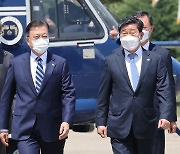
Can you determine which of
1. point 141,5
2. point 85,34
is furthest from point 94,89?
point 141,5

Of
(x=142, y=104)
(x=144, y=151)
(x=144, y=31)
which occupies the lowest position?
(x=144, y=151)

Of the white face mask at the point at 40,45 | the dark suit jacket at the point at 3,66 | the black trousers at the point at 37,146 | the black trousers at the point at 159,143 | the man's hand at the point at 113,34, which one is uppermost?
the white face mask at the point at 40,45

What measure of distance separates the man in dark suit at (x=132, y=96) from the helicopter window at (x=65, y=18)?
2713 mm

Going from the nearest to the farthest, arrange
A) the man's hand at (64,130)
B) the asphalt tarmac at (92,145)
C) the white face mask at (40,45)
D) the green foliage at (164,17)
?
the man's hand at (64,130) → the white face mask at (40,45) → the asphalt tarmac at (92,145) → the green foliage at (164,17)

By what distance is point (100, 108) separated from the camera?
6.96 m

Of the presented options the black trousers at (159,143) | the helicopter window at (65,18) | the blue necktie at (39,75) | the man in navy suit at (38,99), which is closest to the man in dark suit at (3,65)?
the man in navy suit at (38,99)

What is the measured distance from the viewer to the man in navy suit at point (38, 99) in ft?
22.5

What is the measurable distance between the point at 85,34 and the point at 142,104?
2965 millimetres

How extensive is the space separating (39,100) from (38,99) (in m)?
0.01

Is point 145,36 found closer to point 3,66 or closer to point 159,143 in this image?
point 159,143

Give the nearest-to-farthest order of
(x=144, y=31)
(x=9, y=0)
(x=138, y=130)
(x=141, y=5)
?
(x=138, y=130)
(x=144, y=31)
(x=9, y=0)
(x=141, y=5)

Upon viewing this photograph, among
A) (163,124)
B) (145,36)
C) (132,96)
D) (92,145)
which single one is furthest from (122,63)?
(92,145)

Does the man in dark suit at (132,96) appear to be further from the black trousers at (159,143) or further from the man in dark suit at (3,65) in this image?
the man in dark suit at (3,65)

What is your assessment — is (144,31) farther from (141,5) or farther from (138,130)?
(141,5)
